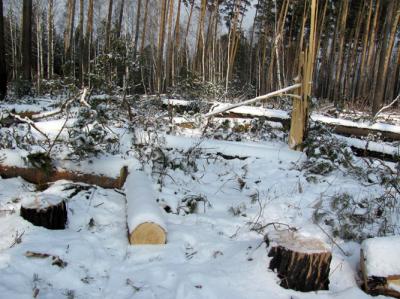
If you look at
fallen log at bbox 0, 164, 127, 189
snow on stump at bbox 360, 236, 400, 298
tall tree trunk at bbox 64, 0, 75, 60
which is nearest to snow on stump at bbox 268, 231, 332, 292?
snow on stump at bbox 360, 236, 400, 298

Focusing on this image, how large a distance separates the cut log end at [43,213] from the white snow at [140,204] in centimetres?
60

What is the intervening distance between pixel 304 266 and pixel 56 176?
292 centimetres

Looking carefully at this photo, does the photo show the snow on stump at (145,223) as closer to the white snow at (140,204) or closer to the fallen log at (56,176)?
the white snow at (140,204)

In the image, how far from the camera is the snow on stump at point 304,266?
8.66 feet

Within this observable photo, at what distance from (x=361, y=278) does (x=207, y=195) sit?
206 centimetres

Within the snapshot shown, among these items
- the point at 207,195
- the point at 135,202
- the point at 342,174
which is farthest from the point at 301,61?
the point at 135,202

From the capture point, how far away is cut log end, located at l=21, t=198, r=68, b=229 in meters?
3.23

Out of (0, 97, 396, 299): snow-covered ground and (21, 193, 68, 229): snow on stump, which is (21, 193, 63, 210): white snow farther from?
(0, 97, 396, 299): snow-covered ground

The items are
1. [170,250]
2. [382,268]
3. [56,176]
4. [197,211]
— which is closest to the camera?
[382,268]

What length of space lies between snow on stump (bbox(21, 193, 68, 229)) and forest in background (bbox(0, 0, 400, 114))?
397 cm

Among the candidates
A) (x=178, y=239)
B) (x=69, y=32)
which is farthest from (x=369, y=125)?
(x=69, y=32)

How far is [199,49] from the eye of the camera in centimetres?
2195

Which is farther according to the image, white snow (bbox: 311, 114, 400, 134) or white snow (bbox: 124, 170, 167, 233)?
white snow (bbox: 311, 114, 400, 134)

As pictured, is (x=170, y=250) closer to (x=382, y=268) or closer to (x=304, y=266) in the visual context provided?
(x=304, y=266)
